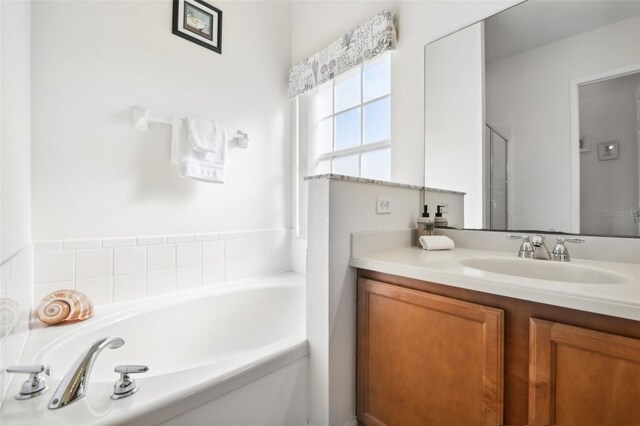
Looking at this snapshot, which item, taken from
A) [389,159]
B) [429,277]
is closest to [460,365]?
[429,277]

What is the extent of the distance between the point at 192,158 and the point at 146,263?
0.67m

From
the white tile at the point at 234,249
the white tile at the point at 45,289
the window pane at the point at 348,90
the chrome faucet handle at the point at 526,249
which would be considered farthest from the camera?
the window pane at the point at 348,90

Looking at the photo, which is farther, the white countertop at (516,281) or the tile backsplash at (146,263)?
the tile backsplash at (146,263)

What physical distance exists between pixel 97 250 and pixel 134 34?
4.05ft

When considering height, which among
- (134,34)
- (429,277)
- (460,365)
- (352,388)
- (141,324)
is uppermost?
(134,34)

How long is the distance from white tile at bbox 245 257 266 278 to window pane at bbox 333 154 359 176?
0.92 metres

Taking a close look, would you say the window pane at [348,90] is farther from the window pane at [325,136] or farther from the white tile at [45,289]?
the white tile at [45,289]

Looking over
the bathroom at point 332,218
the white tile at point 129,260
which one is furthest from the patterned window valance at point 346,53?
the white tile at point 129,260

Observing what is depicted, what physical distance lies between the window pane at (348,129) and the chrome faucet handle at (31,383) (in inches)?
76.2

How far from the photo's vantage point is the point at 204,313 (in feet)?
5.56

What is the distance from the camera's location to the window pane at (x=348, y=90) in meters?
2.09

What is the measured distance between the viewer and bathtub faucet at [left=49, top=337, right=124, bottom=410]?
2.24 ft

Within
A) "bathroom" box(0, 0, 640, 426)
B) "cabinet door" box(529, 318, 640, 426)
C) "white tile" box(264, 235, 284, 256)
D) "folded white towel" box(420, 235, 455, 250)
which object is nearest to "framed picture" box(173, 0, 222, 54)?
"bathroom" box(0, 0, 640, 426)

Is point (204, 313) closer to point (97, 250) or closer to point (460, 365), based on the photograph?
point (97, 250)
